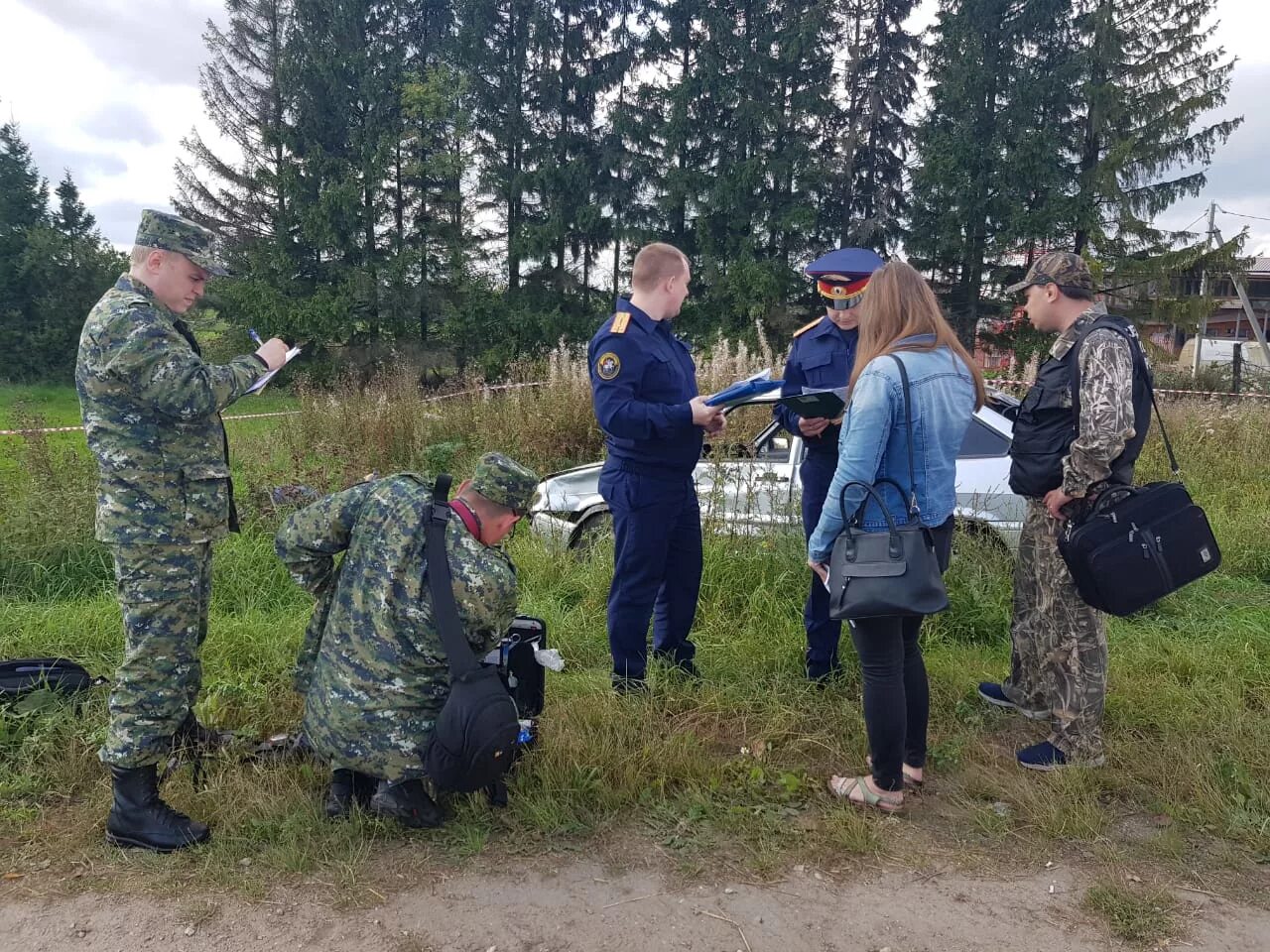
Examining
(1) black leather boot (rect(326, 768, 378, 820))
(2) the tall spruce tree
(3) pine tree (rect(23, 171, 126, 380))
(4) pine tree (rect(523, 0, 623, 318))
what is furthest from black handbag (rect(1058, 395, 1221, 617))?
(3) pine tree (rect(23, 171, 126, 380))

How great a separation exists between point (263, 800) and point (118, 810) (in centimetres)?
43

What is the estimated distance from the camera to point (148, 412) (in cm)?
259

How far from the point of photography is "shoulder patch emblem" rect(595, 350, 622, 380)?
10.4ft

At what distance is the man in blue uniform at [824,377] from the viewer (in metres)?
3.44

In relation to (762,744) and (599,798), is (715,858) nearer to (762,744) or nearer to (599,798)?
(599,798)

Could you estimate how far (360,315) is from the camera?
2344 cm

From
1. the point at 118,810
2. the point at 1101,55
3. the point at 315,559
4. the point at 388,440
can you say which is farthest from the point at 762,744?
the point at 1101,55

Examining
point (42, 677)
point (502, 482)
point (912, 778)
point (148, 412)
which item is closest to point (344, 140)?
point (42, 677)

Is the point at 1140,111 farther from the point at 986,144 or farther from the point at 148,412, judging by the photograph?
the point at 148,412

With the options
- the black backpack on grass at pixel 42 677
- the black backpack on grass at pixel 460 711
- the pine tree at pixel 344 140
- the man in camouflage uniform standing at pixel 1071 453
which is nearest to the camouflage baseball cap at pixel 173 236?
the black backpack on grass at pixel 460 711

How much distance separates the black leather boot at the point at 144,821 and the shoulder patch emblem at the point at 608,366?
2028 millimetres

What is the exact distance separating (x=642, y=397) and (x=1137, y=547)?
71.7 inches

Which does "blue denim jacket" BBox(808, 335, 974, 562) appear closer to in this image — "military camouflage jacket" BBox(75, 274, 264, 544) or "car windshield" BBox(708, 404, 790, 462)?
"military camouflage jacket" BBox(75, 274, 264, 544)

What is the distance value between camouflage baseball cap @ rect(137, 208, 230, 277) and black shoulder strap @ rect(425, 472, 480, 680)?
1.14m
